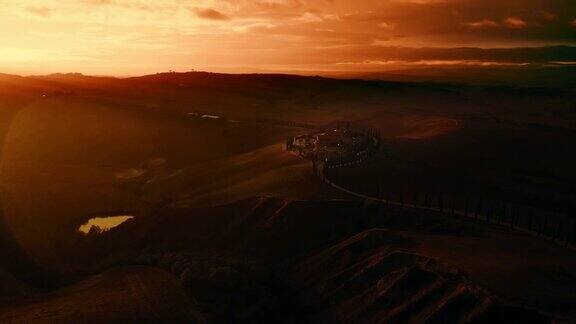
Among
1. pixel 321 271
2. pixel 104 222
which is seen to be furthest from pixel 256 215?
pixel 104 222

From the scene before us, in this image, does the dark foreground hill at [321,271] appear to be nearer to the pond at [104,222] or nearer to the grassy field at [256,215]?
the grassy field at [256,215]

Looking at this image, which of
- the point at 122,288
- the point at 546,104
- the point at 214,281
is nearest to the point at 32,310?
the point at 122,288

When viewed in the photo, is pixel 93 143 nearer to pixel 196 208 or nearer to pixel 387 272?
pixel 196 208

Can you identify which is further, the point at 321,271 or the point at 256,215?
the point at 256,215

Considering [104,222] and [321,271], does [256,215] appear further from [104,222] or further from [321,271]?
[104,222]

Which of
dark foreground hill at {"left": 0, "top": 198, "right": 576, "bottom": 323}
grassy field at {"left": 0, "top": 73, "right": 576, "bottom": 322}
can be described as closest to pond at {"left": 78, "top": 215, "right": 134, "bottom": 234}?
grassy field at {"left": 0, "top": 73, "right": 576, "bottom": 322}

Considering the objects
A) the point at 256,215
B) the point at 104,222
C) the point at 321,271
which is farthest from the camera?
the point at 104,222

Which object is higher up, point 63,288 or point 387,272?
point 387,272

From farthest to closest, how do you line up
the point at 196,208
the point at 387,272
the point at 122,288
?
the point at 196,208 → the point at 122,288 → the point at 387,272
